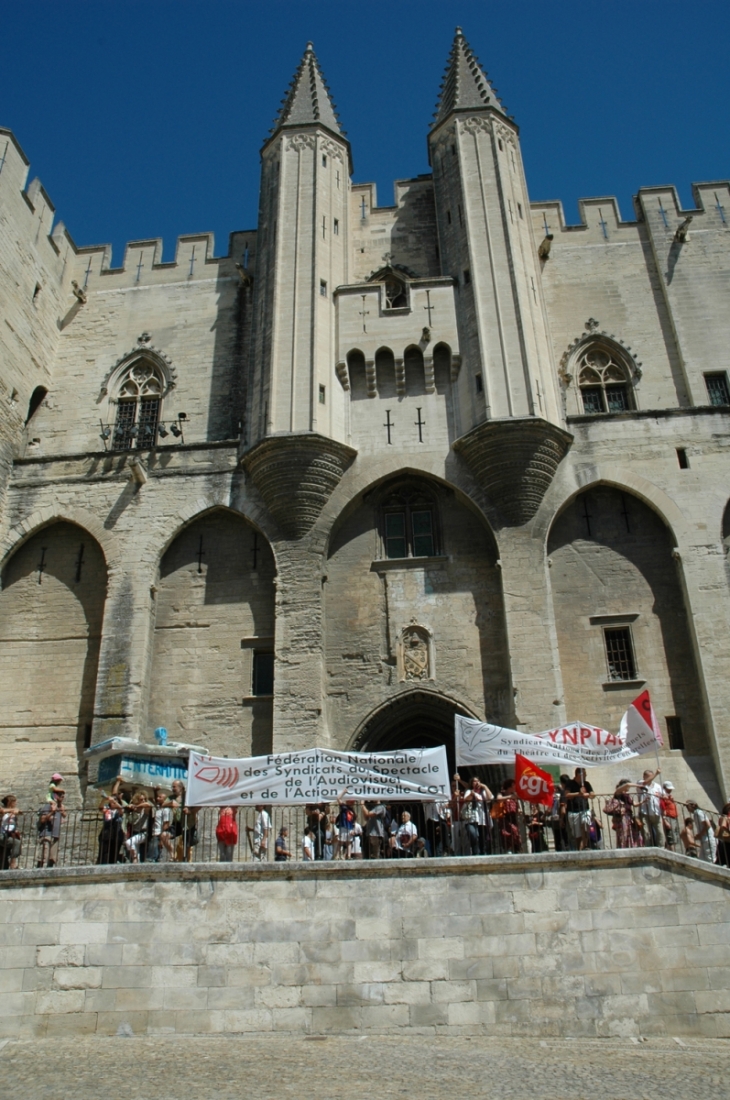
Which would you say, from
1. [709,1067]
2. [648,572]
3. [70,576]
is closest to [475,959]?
[709,1067]

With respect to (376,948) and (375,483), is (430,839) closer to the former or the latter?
(376,948)

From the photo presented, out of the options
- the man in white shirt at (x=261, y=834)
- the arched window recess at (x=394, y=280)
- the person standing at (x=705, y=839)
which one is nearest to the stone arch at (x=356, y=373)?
the arched window recess at (x=394, y=280)

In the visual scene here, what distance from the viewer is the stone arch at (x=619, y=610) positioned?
16.3m

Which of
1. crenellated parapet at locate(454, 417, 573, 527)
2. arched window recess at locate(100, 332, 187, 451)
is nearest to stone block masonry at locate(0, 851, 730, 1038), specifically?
crenellated parapet at locate(454, 417, 573, 527)

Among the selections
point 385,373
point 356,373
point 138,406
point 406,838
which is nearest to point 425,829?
point 406,838

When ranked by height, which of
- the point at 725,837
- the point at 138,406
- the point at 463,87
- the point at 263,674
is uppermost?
the point at 463,87

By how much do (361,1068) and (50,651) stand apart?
37.0 feet

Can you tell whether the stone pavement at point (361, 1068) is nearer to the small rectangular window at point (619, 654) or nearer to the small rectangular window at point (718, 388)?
the small rectangular window at point (619, 654)

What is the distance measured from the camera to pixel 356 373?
19.5 metres

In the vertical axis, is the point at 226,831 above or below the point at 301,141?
below

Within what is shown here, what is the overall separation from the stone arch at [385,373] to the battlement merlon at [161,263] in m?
5.45

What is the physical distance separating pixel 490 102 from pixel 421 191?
2.70 metres

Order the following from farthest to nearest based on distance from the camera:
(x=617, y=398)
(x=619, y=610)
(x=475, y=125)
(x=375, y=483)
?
(x=475, y=125) < (x=617, y=398) < (x=375, y=483) < (x=619, y=610)

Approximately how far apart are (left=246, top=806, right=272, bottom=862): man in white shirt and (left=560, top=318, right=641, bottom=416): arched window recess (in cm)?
1191
